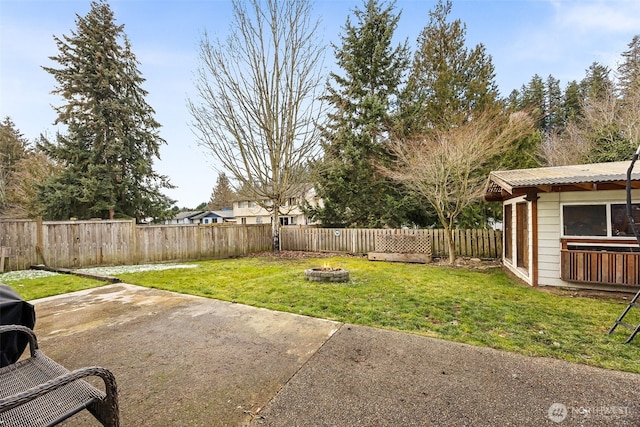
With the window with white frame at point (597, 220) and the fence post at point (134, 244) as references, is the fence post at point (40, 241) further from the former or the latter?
the window with white frame at point (597, 220)

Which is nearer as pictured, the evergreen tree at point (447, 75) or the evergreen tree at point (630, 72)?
the evergreen tree at point (630, 72)

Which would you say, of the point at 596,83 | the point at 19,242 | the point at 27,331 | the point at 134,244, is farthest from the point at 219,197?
the point at 27,331

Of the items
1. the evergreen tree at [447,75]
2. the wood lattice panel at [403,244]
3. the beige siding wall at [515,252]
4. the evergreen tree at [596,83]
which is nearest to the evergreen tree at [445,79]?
the evergreen tree at [447,75]

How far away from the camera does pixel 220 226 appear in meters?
11.1

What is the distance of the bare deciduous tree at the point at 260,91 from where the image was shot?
11352mm

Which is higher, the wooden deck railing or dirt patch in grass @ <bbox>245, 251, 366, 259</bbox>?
the wooden deck railing

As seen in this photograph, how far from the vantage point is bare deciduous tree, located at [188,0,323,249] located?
11352 millimetres

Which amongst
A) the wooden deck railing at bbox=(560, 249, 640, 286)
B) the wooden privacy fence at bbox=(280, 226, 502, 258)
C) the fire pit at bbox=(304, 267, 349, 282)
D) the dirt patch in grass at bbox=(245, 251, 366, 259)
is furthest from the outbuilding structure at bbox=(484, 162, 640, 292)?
the dirt patch in grass at bbox=(245, 251, 366, 259)

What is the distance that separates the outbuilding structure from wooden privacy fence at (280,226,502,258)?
352cm

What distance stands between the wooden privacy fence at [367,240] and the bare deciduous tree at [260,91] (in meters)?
2.37

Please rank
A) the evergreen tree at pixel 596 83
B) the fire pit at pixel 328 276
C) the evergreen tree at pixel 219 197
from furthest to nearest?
the evergreen tree at pixel 219 197 < the evergreen tree at pixel 596 83 < the fire pit at pixel 328 276

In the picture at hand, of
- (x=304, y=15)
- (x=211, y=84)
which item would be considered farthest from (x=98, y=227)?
(x=304, y=15)

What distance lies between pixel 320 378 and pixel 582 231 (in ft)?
19.7

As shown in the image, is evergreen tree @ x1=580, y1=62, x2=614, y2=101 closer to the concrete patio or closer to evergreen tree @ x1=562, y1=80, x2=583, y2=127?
evergreen tree @ x1=562, y1=80, x2=583, y2=127
